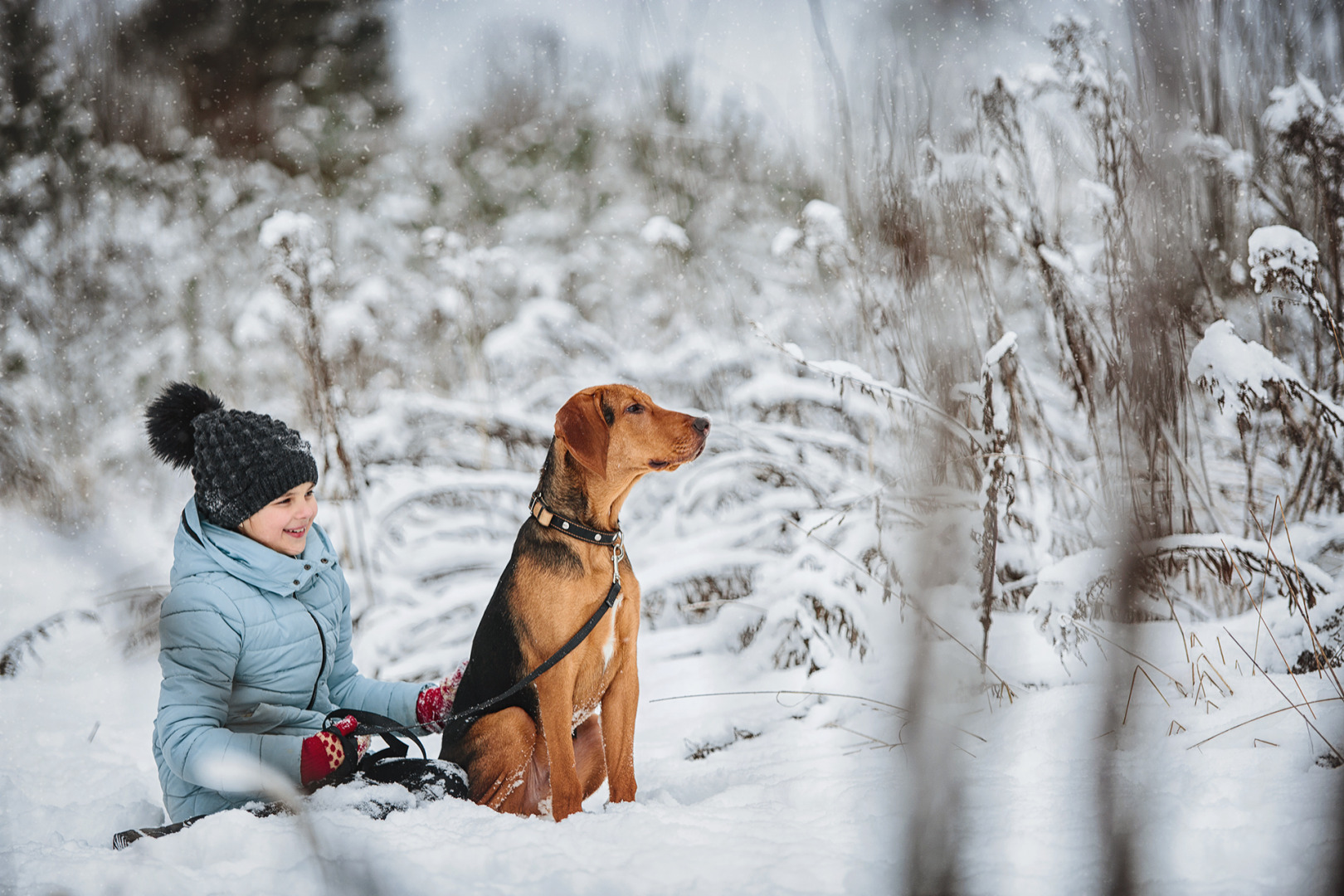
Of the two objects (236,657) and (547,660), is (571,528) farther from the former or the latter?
(236,657)

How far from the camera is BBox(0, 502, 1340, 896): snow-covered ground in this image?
498 mm

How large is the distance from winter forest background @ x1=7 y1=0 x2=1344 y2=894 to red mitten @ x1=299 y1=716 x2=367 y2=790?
183 millimetres

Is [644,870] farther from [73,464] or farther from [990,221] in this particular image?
[73,464]

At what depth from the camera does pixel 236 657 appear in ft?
4.31

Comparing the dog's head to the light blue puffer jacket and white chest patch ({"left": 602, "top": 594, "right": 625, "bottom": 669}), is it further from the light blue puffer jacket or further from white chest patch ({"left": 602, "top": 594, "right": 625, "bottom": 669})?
the light blue puffer jacket

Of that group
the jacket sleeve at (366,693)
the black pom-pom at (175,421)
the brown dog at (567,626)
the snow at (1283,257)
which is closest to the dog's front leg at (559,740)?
the brown dog at (567,626)

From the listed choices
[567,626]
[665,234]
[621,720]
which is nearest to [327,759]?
[567,626]

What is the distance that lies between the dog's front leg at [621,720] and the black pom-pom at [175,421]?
3.21 ft

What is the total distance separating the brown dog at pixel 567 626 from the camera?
4.66 ft

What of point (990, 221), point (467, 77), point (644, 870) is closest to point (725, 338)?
point (990, 221)

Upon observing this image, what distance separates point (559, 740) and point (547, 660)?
0.53 ft

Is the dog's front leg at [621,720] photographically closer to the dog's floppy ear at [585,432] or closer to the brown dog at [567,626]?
the brown dog at [567,626]

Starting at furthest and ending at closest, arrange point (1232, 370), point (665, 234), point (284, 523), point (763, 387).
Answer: point (665, 234) < point (763, 387) < point (1232, 370) < point (284, 523)

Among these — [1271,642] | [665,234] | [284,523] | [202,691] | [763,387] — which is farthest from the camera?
[665,234]
